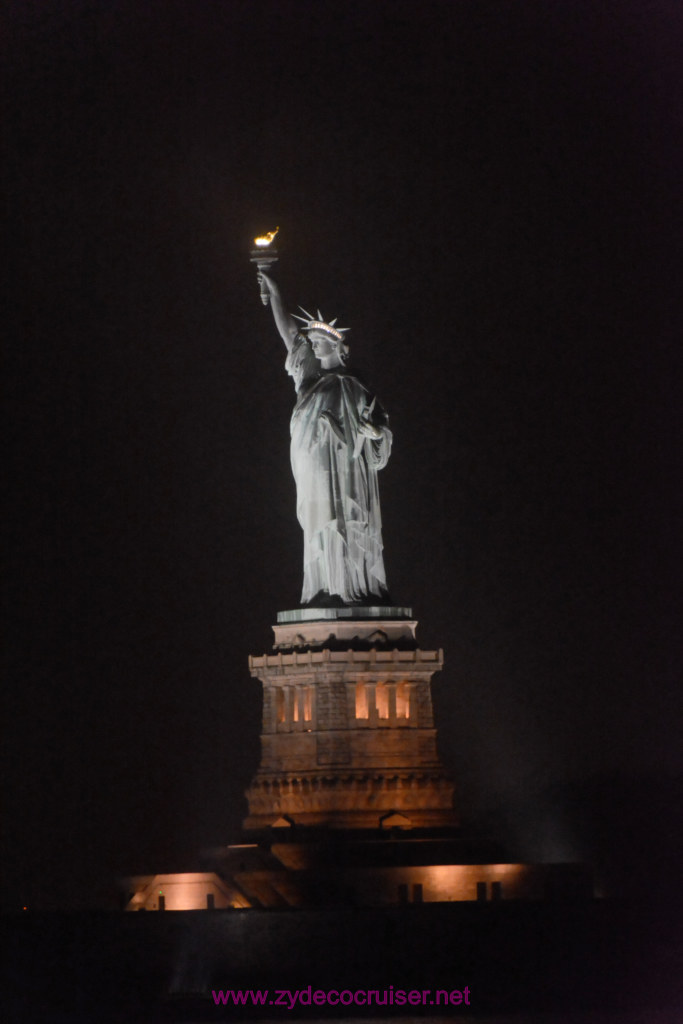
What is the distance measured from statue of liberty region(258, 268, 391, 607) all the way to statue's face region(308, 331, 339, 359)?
0.06 feet

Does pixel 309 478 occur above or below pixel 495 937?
above

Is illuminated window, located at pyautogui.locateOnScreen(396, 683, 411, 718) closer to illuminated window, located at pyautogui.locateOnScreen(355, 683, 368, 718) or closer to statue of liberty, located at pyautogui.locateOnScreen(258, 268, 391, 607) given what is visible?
illuminated window, located at pyautogui.locateOnScreen(355, 683, 368, 718)

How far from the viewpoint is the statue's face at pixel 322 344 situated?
190 feet

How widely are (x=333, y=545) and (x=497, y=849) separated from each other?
22.0 feet

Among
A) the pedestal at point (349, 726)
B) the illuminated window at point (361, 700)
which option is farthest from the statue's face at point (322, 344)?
the illuminated window at point (361, 700)

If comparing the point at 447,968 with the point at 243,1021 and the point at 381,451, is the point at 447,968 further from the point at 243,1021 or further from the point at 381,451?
the point at 381,451

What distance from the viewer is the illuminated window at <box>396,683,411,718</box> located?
56.2m

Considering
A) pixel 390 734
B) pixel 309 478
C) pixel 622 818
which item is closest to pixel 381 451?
pixel 309 478

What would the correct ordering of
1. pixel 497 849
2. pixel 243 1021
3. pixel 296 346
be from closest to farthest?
1. pixel 243 1021
2. pixel 497 849
3. pixel 296 346

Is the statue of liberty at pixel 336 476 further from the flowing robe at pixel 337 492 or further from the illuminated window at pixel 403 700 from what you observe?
the illuminated window at pixel 403 700

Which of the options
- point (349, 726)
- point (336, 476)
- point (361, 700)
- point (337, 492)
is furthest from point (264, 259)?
point (349, 726)

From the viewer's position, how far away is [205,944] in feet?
169

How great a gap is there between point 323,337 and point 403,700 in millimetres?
7235

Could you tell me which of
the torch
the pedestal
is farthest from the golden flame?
the pedestal
